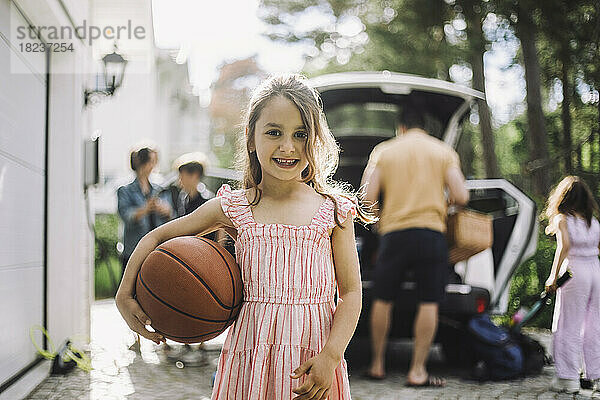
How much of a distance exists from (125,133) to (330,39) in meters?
7.41

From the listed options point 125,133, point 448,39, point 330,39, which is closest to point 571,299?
point 448,39

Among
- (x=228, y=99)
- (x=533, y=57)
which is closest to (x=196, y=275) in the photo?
(x=533, y=57)

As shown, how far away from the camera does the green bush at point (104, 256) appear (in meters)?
12.9

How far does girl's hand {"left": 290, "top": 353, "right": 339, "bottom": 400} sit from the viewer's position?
7.36 feet

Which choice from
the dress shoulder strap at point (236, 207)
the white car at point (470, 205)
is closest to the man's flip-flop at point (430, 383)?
the white car at point (470, 205)

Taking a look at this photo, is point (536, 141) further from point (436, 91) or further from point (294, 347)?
point (294, 347)

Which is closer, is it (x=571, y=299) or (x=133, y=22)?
(x=571, y=299)

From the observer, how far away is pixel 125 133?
928 inches

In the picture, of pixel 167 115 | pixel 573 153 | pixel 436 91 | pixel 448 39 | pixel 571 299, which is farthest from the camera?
pixel 167 115

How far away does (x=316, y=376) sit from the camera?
224 centimetres

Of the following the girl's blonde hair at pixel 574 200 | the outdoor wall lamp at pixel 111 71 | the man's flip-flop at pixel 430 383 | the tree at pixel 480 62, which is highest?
the tree at pixel 480 62

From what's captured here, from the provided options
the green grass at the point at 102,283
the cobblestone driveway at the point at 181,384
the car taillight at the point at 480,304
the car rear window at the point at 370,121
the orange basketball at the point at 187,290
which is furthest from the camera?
the green grass at the point at 102,283

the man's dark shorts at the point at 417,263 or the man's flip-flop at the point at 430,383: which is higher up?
the man's dark shorts at the point at 417,263

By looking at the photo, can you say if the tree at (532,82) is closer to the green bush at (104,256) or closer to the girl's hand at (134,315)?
the green bush at (104,256)
